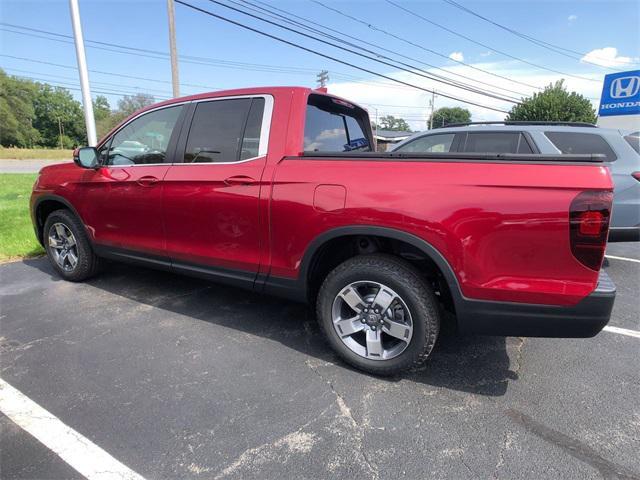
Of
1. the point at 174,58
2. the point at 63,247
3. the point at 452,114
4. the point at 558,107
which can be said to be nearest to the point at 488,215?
the point at 63,247

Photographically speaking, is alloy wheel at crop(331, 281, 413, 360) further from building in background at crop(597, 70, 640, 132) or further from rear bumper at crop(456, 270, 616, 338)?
building in background at crop(597, 70, 640, 132)

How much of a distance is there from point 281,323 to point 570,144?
13.5 feet

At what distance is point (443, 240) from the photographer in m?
2.35

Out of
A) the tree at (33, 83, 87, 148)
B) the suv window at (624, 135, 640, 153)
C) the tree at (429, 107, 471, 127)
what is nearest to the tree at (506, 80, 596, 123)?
the suv window at (624, 135, 640, 153)

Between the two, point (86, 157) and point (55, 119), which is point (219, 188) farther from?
point (55, 119)

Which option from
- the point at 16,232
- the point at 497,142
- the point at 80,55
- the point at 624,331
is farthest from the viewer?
the point at 80,55

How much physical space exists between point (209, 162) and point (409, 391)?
2.25 m

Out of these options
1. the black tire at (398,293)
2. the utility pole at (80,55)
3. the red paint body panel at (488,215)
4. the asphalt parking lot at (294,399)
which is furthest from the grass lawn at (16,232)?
the red paint body panel at (488,215)

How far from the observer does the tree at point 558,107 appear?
3244cm

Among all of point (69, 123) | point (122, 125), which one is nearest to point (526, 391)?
point (122, 125)

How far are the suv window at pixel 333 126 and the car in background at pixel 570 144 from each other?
2.64 feet

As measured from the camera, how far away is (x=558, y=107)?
106 ft

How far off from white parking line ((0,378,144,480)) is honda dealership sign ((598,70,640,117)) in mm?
19761

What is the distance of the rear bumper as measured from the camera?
7.19ft
